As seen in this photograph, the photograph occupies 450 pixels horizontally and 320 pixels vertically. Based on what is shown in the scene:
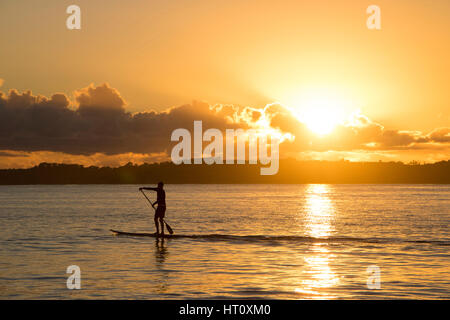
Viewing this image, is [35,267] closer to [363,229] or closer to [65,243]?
[65,243]

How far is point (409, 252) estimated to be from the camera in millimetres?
30328

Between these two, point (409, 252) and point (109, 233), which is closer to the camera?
point (409, 252)

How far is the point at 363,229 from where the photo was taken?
169 feet

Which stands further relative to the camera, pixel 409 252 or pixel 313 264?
pixel 409 252

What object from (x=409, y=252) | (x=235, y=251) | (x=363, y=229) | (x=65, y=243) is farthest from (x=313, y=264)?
(x=363, y=229)

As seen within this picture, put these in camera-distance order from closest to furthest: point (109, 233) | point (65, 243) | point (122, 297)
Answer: point (122, 297) < point (65, 243) < point (109, 233)

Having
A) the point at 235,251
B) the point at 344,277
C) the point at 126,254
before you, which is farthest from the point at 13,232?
the point at 344,277

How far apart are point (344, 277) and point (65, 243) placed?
20679mm
